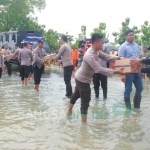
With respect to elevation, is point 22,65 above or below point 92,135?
above

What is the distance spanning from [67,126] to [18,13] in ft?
128

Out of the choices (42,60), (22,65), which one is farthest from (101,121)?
(22,65)

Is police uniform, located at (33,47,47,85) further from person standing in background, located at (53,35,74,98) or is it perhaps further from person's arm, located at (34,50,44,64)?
person standing in background, located at (53,35,74,98)

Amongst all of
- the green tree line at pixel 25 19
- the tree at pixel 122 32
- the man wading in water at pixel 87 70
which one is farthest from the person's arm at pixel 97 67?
the green tree line at pixel 25 19

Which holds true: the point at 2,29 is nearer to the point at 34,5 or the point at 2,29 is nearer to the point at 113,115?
the point at 34,5

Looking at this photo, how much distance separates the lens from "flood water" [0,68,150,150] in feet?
16.4

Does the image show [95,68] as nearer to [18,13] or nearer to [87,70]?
[87,70]

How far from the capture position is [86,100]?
6184 mm

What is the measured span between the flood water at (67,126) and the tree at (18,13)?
3515 centimetres

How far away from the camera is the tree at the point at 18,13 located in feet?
140

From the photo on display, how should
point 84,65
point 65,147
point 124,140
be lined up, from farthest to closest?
point 84,65
point 124,140
point 65,147

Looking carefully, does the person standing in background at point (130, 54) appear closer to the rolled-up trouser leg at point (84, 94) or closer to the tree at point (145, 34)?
the rolled-up trouser leg at point (84, 94)

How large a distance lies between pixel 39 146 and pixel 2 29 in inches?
1675

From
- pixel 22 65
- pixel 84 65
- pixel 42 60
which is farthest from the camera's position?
pixel 22 65
